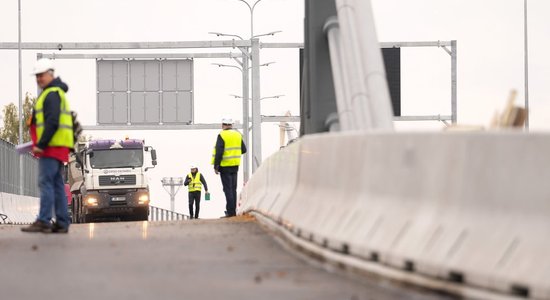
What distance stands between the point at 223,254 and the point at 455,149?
3.87 metres

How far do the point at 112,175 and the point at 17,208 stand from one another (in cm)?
537

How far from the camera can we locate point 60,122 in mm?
17312

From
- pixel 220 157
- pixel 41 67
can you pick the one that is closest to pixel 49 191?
pixel 41 67

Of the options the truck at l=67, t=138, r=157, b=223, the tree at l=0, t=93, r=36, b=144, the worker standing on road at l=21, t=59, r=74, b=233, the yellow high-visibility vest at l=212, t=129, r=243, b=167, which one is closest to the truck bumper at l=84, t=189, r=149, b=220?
the truck at l=67, t=138, r=157, b=223

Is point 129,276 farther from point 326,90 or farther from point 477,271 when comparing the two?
point 326,90

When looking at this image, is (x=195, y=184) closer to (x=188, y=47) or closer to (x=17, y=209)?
(x=17, y=209)

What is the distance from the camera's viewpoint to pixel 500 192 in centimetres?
896

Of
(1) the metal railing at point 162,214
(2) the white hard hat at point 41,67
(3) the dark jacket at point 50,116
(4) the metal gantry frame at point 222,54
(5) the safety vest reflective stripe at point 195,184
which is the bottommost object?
(1) the metal railing at point 162,214

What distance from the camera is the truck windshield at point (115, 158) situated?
42.9 meters

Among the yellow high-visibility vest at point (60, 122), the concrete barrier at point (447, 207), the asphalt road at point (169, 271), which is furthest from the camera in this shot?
the yellow high-visibility vest at point (60, 122)

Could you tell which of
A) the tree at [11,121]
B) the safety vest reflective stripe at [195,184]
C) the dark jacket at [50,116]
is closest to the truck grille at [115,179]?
the safety vest reflective stripe at [195,184]

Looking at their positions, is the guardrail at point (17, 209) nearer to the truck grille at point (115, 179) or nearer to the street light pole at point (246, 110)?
the truck grille at point (115, 179)

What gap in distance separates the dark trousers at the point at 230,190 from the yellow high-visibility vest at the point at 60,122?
906cm

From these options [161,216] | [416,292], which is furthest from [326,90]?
[161,216]
